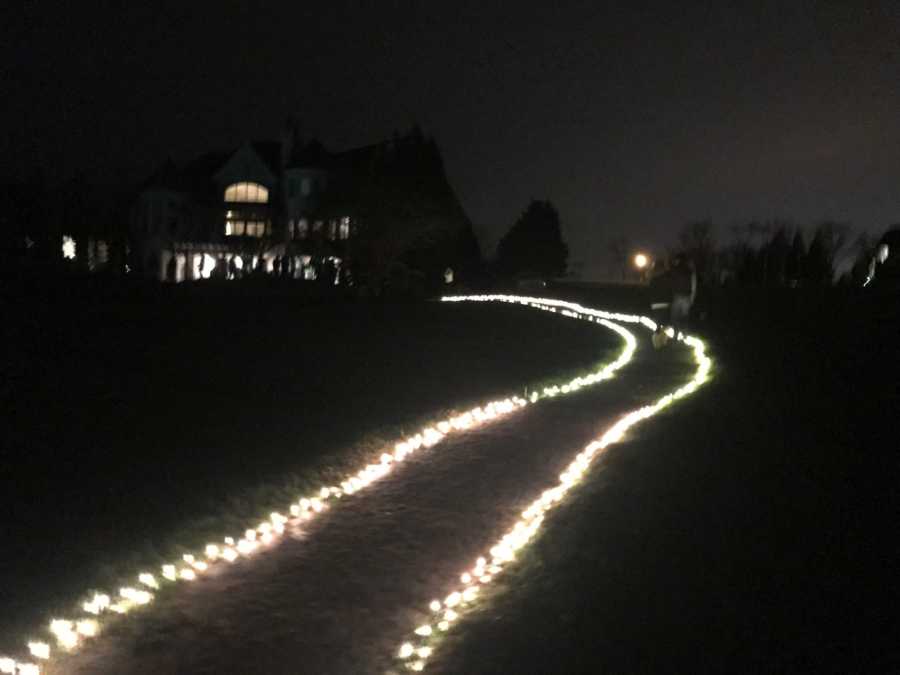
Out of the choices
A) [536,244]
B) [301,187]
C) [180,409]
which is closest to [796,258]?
[536,244]

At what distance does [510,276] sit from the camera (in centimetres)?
5947

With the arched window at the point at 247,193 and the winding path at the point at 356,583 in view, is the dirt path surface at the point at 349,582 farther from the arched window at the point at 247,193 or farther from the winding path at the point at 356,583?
the arched window at the point at 247,193

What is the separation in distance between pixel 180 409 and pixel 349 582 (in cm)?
469

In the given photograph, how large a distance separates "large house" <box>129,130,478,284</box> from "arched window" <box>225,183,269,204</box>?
6 centimetres

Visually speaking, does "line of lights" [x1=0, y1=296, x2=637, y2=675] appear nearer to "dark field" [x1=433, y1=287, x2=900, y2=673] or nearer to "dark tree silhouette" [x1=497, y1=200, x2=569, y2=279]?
"dark field" [x1=433, y1=287, x2=900, y2=673]

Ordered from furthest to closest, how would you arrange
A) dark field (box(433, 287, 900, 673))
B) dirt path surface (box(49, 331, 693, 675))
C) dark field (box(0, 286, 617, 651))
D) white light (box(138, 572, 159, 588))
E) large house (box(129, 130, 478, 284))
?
large house (box(129, 130, 478, 284))
dark field (box(0, 286, 617, 651))
white light (box(138, 572, 159, 588))
dark field (box(433, 287, 900, 673))
dirt path surface (box(49, 331, 693, 675))

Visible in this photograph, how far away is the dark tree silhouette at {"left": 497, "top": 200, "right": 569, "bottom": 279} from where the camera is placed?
205 feet

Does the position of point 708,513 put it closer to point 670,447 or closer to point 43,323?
point 670,447

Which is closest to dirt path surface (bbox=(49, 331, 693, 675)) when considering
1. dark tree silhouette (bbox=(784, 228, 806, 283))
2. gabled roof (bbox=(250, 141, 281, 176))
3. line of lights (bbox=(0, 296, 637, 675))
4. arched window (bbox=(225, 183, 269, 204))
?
line of lights (bbox=(0, 296, 637, 675))

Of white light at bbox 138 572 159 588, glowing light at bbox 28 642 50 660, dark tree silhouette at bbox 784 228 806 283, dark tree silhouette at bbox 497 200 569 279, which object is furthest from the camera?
dark tree silhouette at bbox 497 200 569 279

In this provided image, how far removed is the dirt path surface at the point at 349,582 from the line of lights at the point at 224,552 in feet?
0.41

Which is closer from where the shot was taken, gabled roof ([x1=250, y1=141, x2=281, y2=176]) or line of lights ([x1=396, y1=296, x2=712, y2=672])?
line of lights ([x1=396, y1=296, x2=712, y2=672])

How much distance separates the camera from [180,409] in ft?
31.8

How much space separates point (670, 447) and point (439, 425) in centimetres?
285
